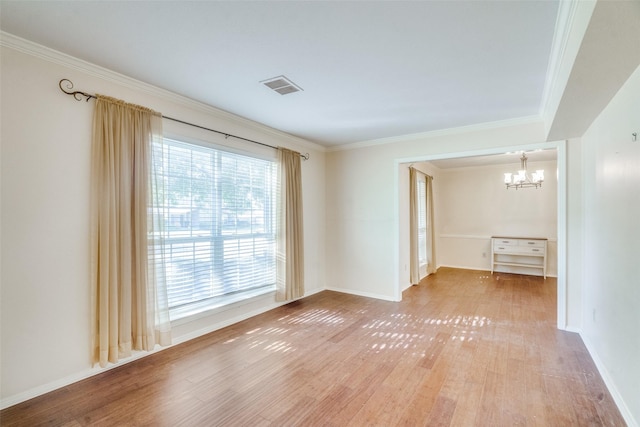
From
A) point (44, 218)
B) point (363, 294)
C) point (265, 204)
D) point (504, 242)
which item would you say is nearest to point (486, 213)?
point (504, 242)

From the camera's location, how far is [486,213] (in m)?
6.96

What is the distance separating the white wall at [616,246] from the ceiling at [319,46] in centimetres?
68

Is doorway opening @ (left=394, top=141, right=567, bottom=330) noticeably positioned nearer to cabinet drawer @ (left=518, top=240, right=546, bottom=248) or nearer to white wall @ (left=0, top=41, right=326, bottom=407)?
cabinet drawer @ (left=518, top=240, right=546, bottom=248)

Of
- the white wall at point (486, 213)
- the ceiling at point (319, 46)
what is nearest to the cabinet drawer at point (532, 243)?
the white wall at point (486, 213)

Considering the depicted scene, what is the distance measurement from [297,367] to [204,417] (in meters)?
0.86

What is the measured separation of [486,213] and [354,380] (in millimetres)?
6012

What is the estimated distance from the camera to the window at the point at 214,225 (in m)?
3.03

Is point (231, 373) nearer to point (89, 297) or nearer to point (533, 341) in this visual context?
point (89, 297)

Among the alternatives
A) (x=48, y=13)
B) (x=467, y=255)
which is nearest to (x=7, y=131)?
(x=48, y=13)

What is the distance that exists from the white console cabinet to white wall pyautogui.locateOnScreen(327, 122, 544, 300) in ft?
9.27

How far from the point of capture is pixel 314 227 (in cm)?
504

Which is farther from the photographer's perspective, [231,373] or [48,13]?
[231,373]

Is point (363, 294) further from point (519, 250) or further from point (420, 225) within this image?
point (519, 250)

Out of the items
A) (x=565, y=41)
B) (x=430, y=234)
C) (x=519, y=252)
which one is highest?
(x=565, y=41)
